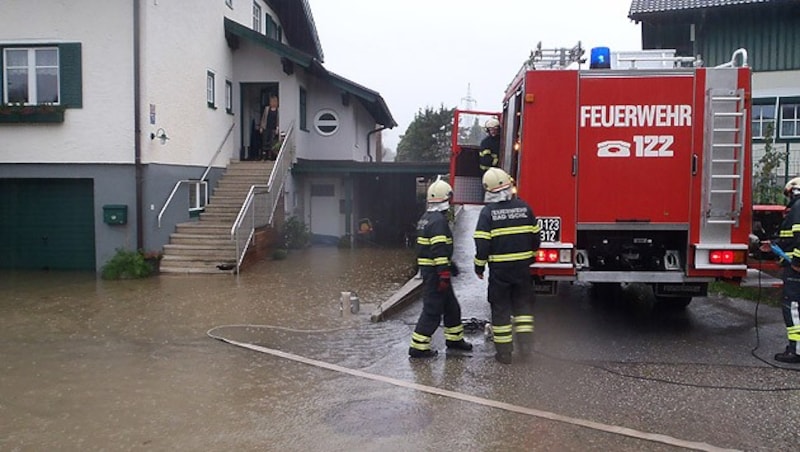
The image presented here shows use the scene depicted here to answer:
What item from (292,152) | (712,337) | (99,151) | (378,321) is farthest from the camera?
(292,152)

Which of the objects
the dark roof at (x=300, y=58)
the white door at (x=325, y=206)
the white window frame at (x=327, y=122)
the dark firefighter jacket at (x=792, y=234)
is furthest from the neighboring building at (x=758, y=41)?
the white door at (x=325, y=206)

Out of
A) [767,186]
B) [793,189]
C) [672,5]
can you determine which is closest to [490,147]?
[793,189]

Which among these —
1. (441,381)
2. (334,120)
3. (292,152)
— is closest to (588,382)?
(441,381)

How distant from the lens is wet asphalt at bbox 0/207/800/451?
5.07 metres

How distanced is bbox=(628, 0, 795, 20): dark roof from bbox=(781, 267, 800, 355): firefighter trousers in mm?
11223

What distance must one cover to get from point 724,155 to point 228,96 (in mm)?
14021

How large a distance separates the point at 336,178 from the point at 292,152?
2124 millimetres

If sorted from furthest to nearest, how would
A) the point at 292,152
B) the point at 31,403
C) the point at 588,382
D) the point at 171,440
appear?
1. the point at 292,152
2. the point at 588,382
3. the point at 31,403
4. the point at 171,440

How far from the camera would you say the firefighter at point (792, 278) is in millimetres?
6957

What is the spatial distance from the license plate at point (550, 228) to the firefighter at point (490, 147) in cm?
205

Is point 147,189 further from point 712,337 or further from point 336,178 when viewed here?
point 712,337

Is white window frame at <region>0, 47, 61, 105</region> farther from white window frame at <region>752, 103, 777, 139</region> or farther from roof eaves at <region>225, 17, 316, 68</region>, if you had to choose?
white window frame at <region>752, 103, 777, 139</region>

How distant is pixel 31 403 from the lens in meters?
5.80

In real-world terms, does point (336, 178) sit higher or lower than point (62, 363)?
Answer: higher
